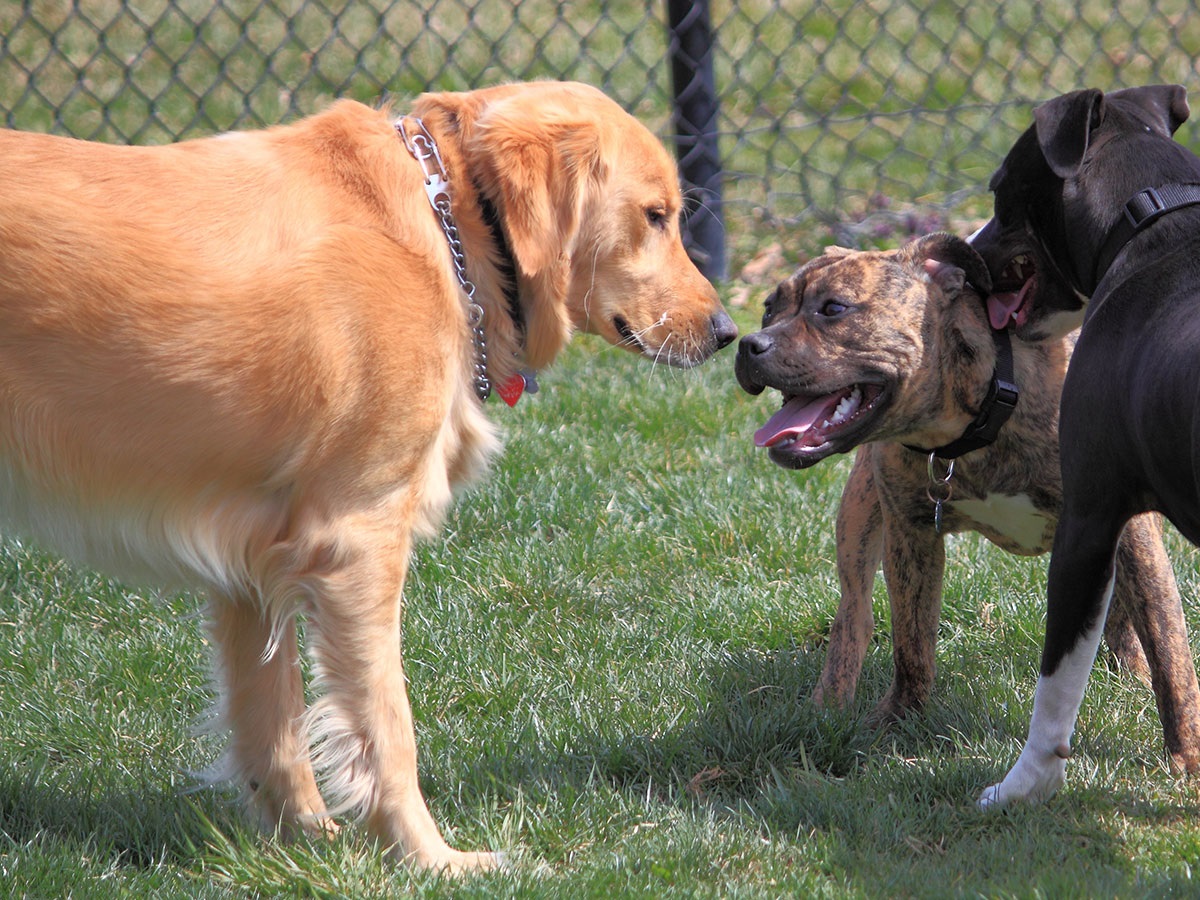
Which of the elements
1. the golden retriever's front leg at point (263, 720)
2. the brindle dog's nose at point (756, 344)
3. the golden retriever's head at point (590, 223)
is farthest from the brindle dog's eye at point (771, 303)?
the golden retriever's front leg at point (263, 720)

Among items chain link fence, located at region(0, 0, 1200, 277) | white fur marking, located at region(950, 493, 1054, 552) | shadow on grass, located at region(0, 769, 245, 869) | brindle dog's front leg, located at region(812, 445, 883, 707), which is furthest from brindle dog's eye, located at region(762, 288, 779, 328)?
chain link fence, located at region(0, 0, 1200, 277)

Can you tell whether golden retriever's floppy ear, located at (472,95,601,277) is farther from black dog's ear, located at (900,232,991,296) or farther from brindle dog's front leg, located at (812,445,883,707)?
brindle dog's front leg, located at (812,445,883,707)

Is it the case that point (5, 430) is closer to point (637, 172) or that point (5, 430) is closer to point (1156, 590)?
point (637, 172)

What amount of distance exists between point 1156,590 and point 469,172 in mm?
1892

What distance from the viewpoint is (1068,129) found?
3.21m

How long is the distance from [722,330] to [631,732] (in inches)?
40.1

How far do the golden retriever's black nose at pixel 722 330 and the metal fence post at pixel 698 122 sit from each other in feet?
12.3

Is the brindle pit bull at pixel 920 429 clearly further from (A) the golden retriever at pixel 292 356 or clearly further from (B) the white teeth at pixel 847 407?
(A) the golden retriever at pixel 292 356

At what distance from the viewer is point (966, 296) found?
3.43 meters

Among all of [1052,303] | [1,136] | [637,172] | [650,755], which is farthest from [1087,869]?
[1,136]

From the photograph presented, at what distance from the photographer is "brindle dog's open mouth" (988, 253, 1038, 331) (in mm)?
3416

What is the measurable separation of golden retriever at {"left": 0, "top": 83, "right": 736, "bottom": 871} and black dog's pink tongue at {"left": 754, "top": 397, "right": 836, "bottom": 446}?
2.47 ft

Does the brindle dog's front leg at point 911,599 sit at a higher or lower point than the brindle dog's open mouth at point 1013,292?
lower

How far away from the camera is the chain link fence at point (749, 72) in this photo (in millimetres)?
7797
